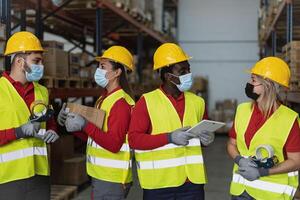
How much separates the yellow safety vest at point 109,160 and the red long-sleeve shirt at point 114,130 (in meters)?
0.08

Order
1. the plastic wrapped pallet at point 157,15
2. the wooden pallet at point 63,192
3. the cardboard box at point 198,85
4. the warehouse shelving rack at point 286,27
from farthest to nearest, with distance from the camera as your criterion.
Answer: the cardboard box at point 198,85, the plastic wrapped pallet at point 157,15, the warehouse shelving rack at point 286,27, the wooden pallet at point 63,192

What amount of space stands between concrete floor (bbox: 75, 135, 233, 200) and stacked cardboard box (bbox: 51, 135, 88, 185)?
0.27m

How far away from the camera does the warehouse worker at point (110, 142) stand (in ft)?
11.1

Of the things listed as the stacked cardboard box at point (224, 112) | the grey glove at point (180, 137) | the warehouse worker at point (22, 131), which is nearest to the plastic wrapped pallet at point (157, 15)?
the stacked cardboard box at point (224, 112)

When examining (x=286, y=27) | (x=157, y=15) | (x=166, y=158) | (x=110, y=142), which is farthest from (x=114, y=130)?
(x=157, y=15)

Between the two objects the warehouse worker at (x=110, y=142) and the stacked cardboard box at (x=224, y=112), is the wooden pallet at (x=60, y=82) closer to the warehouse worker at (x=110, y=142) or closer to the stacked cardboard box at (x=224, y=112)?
the warehouse worker at (x=110, y=142)

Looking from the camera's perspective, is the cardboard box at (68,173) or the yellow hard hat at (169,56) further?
the cardboard box at (68,173)

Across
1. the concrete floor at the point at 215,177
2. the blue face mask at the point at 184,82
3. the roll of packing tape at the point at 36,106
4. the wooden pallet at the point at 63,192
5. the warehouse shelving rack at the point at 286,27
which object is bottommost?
the concrete floor at the point at 215,177

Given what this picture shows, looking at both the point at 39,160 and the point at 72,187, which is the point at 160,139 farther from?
the point at 72,187

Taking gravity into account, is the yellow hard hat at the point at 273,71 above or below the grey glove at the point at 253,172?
above

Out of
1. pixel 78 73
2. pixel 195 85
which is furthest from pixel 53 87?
pixel 195 85

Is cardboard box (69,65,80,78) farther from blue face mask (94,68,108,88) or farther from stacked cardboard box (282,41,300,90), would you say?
stacked cardboard box (282,41,300,90)

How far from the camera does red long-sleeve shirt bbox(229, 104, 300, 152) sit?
2.95 metres

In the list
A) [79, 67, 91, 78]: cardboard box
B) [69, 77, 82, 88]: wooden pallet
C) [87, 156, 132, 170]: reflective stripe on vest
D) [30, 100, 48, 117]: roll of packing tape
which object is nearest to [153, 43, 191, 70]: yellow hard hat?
[87, 156, 132, 170]: reflective stripe on vest
